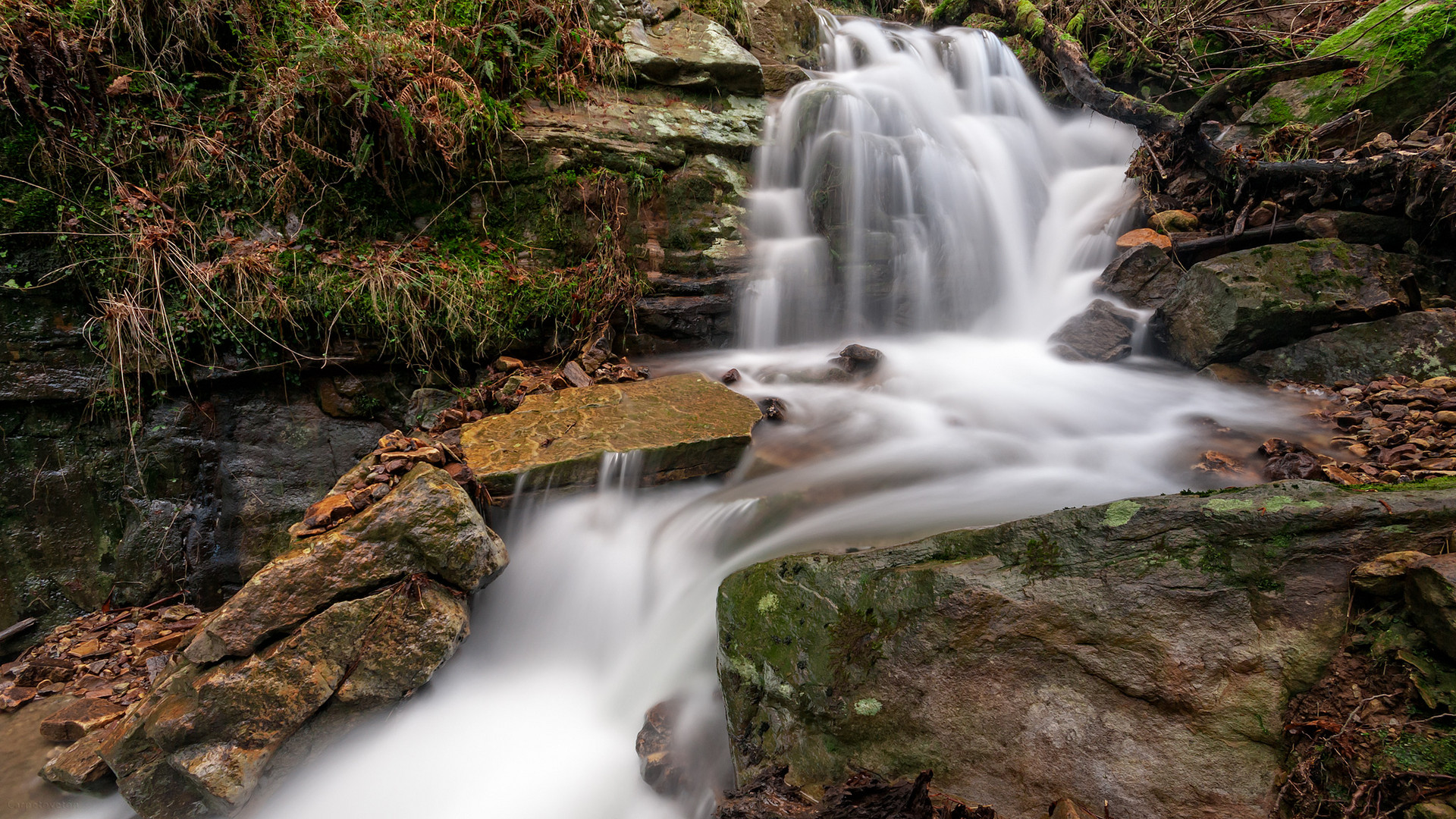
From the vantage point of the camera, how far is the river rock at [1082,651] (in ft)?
5.60

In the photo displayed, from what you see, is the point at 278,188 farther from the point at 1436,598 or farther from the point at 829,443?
the point at 1436,598

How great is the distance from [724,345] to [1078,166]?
5.57 meters

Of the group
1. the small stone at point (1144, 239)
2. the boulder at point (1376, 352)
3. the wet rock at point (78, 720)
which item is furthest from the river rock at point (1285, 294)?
the wet rock at point (78, 720)

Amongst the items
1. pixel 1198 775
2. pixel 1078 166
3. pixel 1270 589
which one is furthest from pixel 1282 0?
pixel 1198 775

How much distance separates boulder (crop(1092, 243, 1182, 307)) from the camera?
5.41m

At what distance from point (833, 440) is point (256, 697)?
3.29 metres

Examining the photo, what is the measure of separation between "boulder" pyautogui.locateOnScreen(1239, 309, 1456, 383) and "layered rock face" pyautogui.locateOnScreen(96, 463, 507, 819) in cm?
564

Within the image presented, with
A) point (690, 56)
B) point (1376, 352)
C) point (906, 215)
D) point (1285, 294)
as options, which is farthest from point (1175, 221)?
point (690, 56)

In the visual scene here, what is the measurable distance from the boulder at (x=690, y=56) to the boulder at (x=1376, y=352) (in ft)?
17.6

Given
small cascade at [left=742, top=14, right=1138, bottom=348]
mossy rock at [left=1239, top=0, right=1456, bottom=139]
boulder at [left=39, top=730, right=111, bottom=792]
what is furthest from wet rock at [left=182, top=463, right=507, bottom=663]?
mossy rock at [left=1239, top=0, right=1456, bottom=139]

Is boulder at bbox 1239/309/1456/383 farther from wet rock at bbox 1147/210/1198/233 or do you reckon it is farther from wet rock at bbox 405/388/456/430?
wet rock at bbox 405/388/456/430

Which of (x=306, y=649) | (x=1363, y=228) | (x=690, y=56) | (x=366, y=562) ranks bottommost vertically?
(x=306, y=649)

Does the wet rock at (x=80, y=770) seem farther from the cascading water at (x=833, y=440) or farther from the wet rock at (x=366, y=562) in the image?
Answer: the cascading water at (x=833, y=440)

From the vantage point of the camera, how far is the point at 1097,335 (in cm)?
524
